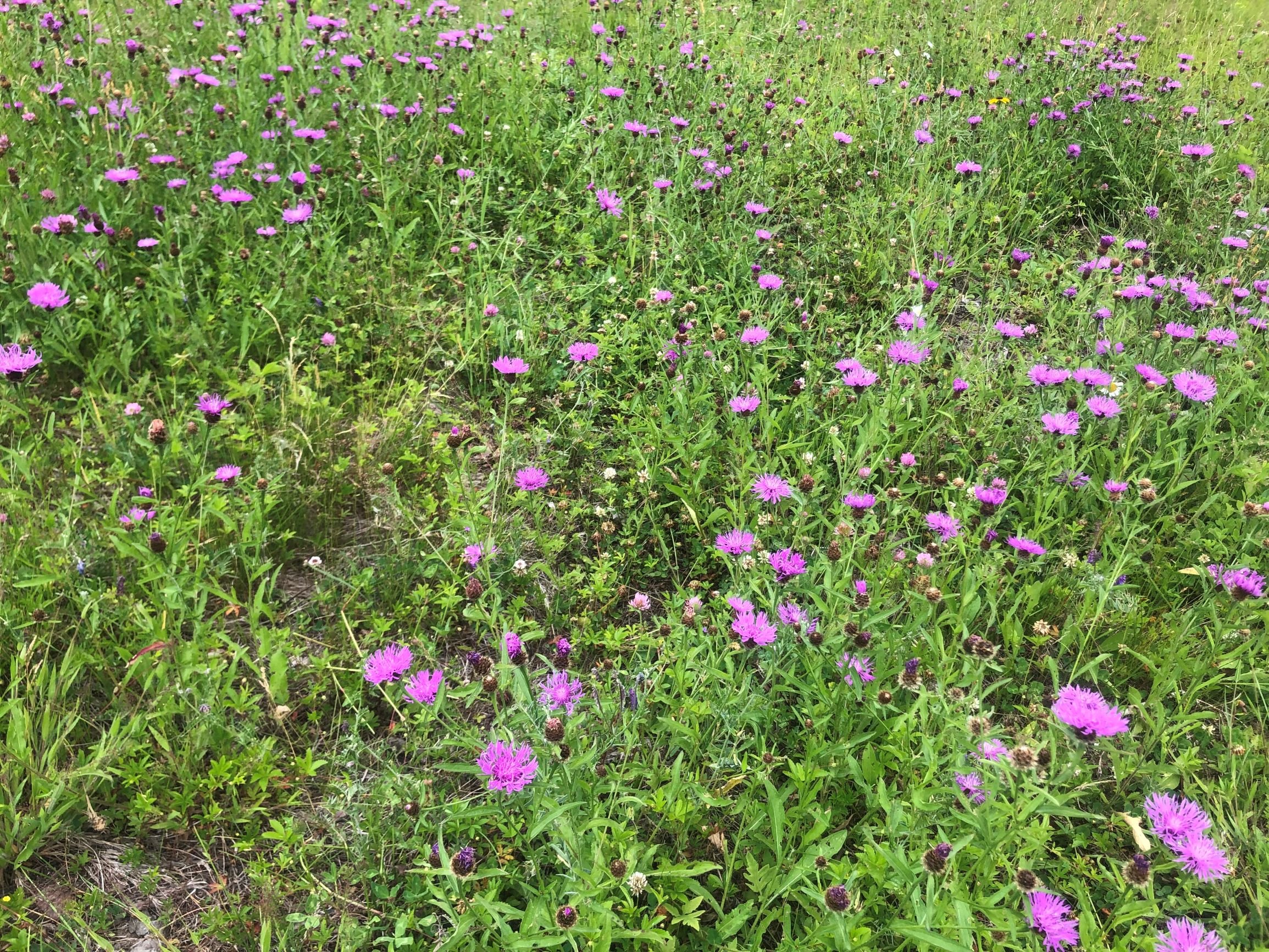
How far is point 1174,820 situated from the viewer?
1531 millimetres

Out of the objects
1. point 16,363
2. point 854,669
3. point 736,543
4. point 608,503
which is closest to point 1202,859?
point 854,669

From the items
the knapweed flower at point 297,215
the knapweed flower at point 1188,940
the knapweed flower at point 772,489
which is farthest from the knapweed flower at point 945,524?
the knapweed flower at point 297,215

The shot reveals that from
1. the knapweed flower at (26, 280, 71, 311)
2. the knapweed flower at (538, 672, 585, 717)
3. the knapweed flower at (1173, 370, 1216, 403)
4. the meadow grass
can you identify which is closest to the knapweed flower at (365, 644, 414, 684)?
the meadow grass

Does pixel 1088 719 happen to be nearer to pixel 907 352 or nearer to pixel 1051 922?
pixel 1051 922

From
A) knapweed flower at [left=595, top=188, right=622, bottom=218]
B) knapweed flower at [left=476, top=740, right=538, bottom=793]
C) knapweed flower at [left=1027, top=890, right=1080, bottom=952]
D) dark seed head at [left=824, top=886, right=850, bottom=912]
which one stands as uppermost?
knapweed flower at [left=595, top=188, right=622, bottom=218]

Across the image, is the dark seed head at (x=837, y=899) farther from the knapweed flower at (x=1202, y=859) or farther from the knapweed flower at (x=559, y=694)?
the knapweed flower at (x=1202, y=859)

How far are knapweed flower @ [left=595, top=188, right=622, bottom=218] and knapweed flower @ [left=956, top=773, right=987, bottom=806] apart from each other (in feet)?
8.15

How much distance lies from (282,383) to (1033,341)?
9.24 ft

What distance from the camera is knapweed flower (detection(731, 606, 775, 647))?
5.49 feet

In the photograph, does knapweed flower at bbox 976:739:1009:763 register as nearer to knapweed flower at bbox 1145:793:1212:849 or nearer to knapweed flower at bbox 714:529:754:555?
knapweed flower at bbox 1145:793:1212:849

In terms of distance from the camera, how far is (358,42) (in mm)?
4102

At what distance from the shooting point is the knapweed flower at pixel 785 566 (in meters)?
1.79

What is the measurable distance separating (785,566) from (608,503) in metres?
0.79

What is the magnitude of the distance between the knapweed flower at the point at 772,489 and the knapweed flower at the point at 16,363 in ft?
6.42
